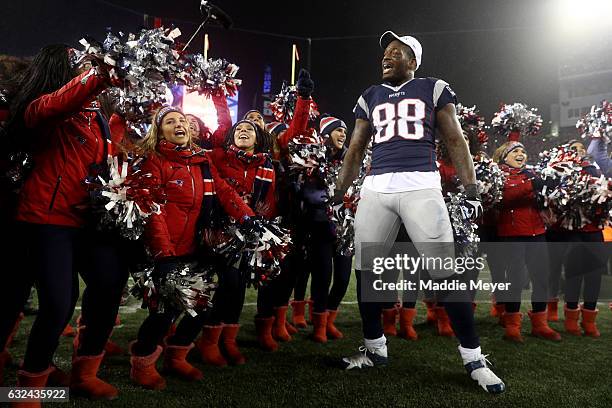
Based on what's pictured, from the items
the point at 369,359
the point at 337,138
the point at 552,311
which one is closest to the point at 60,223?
the point at 369,359

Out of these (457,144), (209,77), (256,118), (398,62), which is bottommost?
(457,144)

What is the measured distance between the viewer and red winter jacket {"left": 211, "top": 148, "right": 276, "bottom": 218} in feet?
12.4

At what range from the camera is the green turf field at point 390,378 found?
2.64 meters

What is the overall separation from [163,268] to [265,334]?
Result: 1482 millimetres

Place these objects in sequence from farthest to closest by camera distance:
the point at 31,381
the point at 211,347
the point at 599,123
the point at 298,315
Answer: the point at 599,123
the point at 298,315
the point at 211,347
the point at 31,381

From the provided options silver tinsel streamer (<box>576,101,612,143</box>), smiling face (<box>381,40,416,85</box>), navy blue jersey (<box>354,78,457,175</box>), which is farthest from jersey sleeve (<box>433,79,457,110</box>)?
silver tinsel streamer (<box>576,101,612,143</box>)

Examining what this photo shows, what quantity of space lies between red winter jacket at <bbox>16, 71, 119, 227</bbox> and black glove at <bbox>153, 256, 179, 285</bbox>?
477 mm

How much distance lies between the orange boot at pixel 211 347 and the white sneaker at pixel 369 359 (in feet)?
2.88

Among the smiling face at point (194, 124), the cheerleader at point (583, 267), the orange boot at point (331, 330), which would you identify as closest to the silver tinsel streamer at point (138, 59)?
the smiling face at point (194, 124)

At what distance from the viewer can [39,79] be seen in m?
2.38

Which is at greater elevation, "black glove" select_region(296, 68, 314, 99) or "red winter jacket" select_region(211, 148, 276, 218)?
"black glove" select_region(296, 68, 314, 99)

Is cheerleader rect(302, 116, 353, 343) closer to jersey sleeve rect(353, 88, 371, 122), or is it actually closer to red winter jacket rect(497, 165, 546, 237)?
jersey sleeve rect(353, 88, 371, 122)

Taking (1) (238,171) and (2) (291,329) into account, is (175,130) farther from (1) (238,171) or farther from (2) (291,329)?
(2) (291,329)

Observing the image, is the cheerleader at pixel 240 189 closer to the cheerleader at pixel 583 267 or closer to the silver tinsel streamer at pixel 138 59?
the silver tinsel streamer at pixel 138 59
